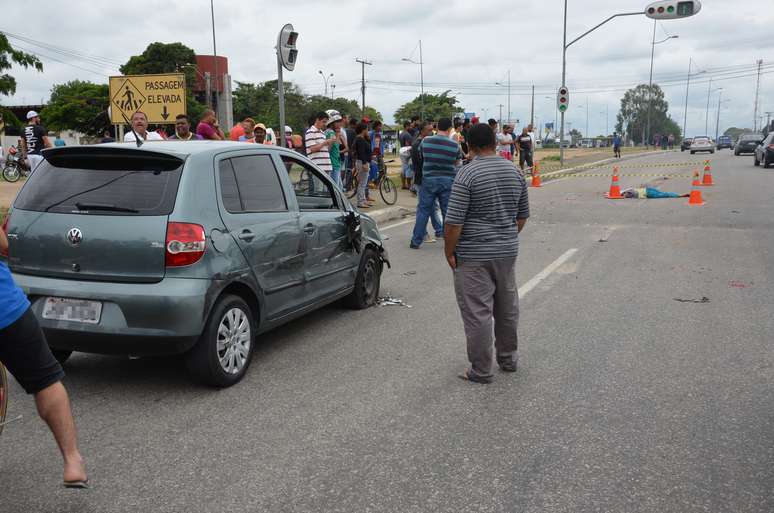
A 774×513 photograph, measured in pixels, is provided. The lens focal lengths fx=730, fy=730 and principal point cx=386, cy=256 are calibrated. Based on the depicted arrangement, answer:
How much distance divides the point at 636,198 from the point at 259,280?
15.4 metres

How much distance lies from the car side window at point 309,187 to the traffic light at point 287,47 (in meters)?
4.01

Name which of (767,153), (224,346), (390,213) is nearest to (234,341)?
(224,346)

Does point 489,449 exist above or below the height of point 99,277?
below

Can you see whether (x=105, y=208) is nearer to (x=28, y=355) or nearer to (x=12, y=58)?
(x=28, y=355)

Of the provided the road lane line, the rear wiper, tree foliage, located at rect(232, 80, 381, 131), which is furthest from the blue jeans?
tree foliage, located at rect(232, 80, 381, 131)

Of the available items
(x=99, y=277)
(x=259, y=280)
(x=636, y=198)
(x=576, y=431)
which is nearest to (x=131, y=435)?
(x=99, y=277)

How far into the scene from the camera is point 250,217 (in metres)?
5.11

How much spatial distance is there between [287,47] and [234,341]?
6229 millimetres

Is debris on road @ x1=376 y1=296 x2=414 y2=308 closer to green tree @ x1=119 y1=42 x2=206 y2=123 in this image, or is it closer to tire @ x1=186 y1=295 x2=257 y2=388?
tire @ x1=186 y1=295 x2=257 y2=388

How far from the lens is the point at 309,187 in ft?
20.7

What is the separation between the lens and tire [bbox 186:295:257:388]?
4.61 meters

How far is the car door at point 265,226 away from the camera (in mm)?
4984

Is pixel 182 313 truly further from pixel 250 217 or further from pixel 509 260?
pixel 509 260

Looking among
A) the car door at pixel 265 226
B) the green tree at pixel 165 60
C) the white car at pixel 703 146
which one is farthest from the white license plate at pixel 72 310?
the green tree at pixel 165 60
